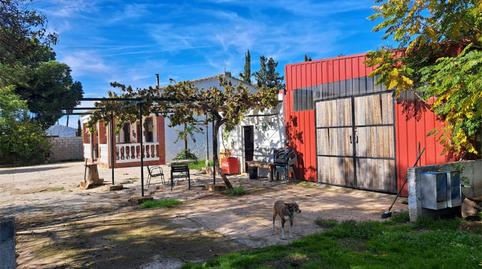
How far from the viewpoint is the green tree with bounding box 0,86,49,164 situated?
23.7 meters

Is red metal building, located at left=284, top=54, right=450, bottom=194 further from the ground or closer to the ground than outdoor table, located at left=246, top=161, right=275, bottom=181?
further from the ground

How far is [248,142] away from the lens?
14805 millimetres

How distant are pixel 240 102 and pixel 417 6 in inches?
199

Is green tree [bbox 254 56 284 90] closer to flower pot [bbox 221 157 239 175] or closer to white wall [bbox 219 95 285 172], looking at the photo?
white wall [bbox 219 95 285 172]

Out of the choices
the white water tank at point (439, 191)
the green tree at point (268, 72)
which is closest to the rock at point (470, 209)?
the white water tank at point (439, 191)

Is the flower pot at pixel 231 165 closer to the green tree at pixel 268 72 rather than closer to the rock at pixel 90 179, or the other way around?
the rock at pixel 90 179

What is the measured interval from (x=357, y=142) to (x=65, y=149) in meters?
24.5

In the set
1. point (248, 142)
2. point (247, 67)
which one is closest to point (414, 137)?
point (248, 142)

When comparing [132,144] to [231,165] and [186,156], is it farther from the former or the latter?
[231,165]

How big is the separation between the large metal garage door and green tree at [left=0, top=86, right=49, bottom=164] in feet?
68.0

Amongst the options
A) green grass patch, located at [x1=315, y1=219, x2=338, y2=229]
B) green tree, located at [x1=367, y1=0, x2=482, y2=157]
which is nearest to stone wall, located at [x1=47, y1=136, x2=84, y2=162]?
green grass patch, located at [x1=315, y1=219, x2=338, y2=229]

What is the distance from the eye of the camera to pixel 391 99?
878cm

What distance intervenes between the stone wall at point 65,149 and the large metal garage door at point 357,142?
22.5 m

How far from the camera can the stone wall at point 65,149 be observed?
27328mm
